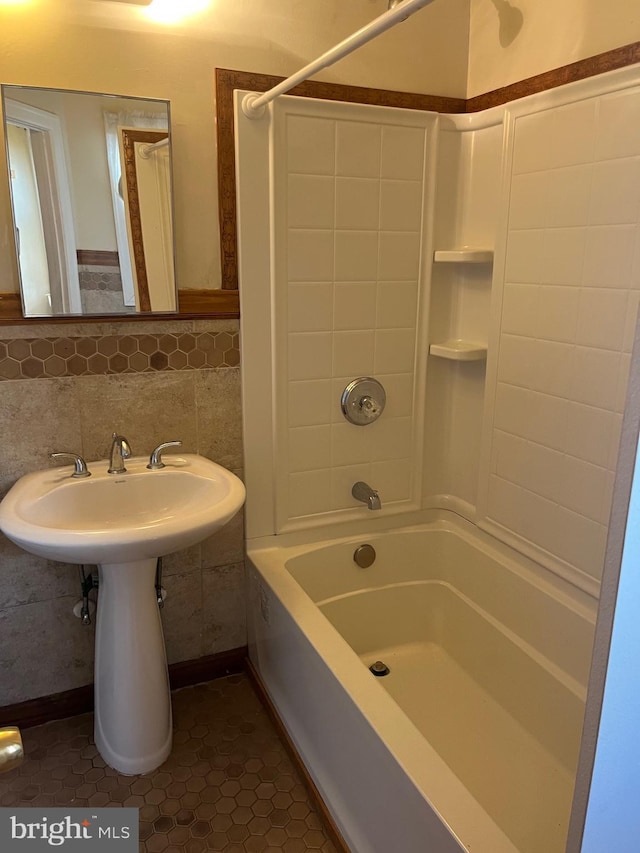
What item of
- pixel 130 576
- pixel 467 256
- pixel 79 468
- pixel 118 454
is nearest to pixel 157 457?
pixel 118 454

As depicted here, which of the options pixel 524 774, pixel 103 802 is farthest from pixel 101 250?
pixel 524 774

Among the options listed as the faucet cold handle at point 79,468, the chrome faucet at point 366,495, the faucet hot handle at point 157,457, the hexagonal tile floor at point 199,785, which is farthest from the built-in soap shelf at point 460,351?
the hexagonal tile floor at point 199,785

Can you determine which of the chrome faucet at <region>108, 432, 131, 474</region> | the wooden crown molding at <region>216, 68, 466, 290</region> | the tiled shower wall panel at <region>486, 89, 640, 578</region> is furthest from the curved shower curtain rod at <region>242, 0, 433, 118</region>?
the chrome faucet at <region>108, 432, 131, 474</region>

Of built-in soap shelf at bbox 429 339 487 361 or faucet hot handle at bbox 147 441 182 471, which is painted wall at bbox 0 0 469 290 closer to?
faucet hot handle at bbox 147 441 182 471

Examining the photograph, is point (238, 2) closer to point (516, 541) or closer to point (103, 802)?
point (516, 541)

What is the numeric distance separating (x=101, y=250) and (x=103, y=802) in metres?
1.49

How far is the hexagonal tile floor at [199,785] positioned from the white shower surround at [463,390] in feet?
0.43

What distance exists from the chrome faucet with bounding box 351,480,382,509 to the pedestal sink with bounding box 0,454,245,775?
1.74ft

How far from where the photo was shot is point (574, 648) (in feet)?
5.80

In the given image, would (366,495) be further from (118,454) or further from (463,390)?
(118,454)

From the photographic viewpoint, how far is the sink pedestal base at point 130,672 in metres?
1.77

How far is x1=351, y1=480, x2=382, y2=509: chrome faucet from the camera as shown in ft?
6.99

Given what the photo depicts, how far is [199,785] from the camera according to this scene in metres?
1.82

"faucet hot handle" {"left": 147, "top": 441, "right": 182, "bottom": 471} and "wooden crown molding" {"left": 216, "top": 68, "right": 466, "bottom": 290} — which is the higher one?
"wooden crown molding" {"left": 216, "top": 68, "right": 466, "bottom": 290}
